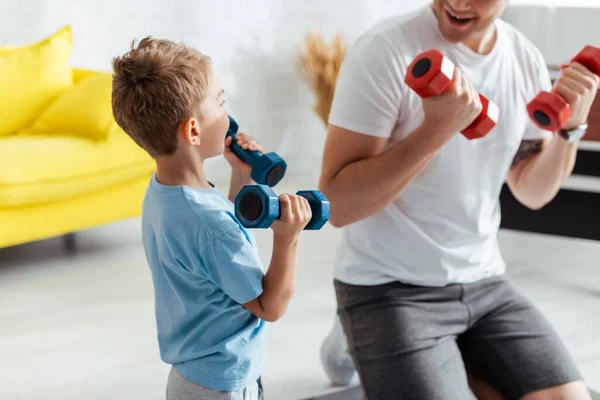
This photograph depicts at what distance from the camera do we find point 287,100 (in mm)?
4750

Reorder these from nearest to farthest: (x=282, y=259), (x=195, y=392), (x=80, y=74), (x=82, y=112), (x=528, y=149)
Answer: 1. (x=282, y=259)
2. (x=195, y=392)
3. (x=528, y=149)
4. (x=82, y=112)
5. (x=80, y=74)

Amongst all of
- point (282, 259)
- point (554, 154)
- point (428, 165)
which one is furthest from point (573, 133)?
point (282, 259)

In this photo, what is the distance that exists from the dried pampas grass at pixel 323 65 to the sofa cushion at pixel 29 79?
5.04 ft

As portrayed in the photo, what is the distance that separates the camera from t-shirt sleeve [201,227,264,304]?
119 cm

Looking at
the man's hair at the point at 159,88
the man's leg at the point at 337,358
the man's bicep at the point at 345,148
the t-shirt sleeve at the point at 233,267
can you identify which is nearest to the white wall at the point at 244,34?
the man's leg at the point at 337,358

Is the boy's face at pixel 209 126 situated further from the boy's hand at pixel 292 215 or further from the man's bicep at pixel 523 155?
the man's bicep at pixel 523 155

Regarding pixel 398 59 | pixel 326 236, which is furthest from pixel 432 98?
pixel 326 236

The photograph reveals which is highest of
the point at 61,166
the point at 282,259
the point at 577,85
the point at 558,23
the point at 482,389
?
the point at 577,85

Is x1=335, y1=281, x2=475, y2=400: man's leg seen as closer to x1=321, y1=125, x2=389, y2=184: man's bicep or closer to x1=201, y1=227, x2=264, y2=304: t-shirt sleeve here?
x1=321, y1=125, x2=389, y2=184: man's bicep

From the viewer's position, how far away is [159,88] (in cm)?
119

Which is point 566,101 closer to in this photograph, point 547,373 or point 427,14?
point 427,14

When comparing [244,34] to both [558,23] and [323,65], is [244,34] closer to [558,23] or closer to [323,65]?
[323,65]

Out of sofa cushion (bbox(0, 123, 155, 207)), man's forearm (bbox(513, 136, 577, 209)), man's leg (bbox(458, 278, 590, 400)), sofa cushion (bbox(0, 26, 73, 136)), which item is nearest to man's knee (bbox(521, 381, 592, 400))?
man's leg (bbox(458, 278, 590, 400))

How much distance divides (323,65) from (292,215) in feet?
11.6
